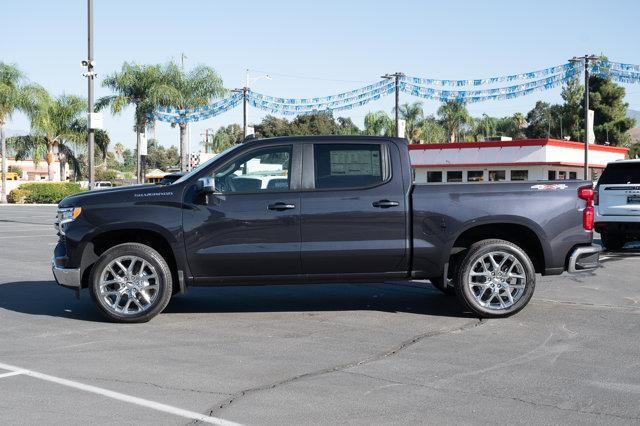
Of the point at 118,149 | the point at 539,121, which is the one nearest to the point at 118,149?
the point at 118,149

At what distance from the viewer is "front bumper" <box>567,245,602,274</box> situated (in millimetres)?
7992

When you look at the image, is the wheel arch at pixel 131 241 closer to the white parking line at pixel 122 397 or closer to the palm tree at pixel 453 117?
the white parking line at pixel 122 397

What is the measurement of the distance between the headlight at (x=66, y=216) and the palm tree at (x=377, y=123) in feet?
224

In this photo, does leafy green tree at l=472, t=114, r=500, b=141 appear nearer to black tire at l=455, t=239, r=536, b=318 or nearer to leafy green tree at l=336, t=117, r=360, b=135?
leafy green tree at l=336, t=117, r=360, b=135

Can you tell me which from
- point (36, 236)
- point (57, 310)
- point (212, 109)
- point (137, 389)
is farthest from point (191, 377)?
point (212, 109)

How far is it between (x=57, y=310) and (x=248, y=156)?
9.45 ft

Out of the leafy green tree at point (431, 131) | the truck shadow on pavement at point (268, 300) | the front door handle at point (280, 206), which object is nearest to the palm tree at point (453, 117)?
the leafy green tree at point (431, 131)

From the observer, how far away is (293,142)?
26.1 ft

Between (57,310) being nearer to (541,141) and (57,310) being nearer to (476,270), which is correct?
(476,270)

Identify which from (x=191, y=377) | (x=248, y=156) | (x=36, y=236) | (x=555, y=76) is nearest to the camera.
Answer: (x=191, y=377)

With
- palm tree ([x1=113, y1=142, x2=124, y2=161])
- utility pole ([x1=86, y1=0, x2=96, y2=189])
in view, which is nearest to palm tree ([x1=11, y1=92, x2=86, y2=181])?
utility pole ([x1=86, y1=0, x2=96, y2=189])

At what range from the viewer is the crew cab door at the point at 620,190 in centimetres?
1411

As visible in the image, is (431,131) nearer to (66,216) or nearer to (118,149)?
(66,216)

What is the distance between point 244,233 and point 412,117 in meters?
71.2
